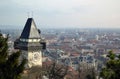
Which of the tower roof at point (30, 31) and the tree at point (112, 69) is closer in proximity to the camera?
the tree at point (112, 69)

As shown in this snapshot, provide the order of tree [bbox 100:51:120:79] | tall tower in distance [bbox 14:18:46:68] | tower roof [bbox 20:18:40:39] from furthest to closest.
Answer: tower roof [bbox 20:18:40:39] → tall tower in distance [bbox 14:18:46:68] → tree [bbox 100:51:120:79]

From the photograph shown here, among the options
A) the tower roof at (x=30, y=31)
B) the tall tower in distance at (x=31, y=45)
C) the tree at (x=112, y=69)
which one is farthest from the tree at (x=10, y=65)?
the tower roof at (x=30, y=31)

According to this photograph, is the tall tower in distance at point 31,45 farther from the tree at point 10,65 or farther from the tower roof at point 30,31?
the tree at point 10,65

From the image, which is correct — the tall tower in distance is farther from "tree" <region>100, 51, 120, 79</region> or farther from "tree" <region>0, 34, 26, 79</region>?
"tree" <region>100, 51, 120, 79</region>

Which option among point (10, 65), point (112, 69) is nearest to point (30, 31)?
point (10, 65)

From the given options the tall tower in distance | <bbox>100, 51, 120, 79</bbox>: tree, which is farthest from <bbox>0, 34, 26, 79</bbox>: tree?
the tall tower in distance

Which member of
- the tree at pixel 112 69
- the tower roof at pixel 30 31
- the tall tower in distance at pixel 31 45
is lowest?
the tall tower in distance at pixel 31 45

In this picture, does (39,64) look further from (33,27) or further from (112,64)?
(112,64)

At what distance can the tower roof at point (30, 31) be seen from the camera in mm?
28534

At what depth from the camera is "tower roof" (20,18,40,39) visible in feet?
93.6

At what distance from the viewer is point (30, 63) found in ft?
92.6

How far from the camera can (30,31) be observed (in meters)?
28.9

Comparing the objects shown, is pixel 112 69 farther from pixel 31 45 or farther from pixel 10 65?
pixel 31 45

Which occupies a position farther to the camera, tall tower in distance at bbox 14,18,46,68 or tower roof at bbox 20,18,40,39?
tower roof at bbox 20,18,40,39
